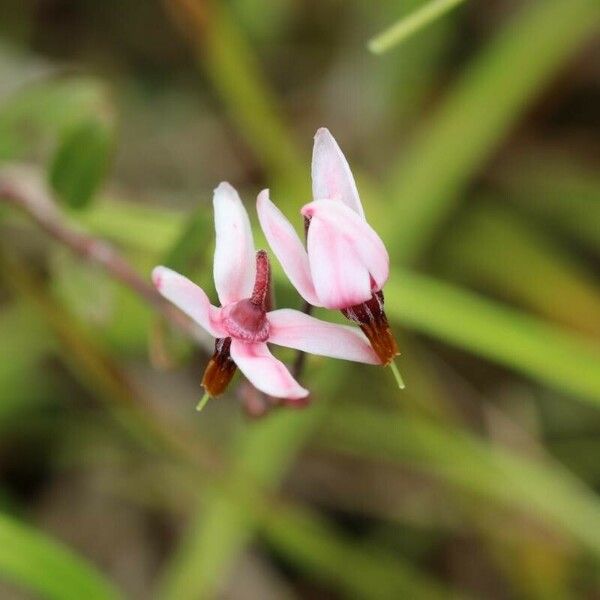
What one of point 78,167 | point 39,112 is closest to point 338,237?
point 78,167

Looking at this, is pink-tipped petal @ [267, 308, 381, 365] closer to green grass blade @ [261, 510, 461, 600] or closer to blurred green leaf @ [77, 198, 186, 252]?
blurred green leaf @ [77, 198, 186, 252]

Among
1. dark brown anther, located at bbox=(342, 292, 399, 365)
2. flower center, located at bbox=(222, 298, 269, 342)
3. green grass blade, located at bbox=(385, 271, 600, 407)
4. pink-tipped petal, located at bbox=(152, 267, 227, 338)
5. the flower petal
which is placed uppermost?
green grass blade, located at bbox=(385, 271, 600, 407)

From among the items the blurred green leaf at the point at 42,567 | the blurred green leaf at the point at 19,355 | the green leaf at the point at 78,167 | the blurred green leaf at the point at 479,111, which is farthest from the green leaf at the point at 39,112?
the blurred green leaf at the point at 479,111

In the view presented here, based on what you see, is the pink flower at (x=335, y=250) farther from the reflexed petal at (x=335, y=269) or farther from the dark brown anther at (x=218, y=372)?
the dark brown anther at (x=218, y=372)

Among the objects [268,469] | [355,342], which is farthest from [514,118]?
[355,342]

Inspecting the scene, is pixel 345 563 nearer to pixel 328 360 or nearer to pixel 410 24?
pixel 328 360

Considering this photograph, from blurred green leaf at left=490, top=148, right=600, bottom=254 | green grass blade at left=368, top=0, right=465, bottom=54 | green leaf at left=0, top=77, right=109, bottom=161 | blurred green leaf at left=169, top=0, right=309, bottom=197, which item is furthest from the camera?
blurred green leaf at left=490, top=148, right=600, bottom=254

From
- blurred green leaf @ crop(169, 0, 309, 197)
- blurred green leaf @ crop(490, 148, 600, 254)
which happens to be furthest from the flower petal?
blurred green leaf @ crop(490, 148, 600, 254)
